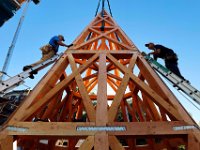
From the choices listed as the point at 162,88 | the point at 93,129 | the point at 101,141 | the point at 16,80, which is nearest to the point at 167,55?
the point at 162,88

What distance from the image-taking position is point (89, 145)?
361 cm

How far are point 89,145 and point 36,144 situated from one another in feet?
11.7

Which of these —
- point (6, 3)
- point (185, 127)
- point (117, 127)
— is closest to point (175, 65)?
point (185, 127)

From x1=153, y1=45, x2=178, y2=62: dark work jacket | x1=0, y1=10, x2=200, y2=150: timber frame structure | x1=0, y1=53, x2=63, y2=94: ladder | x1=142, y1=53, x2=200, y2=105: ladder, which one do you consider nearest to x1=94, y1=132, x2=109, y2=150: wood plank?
x1=0, y1=10, x2=200, y2=150: timber frame structure

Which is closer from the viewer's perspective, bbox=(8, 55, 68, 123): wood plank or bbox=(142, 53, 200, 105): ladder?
bbox=(8, 55, 68, 123): wood plank

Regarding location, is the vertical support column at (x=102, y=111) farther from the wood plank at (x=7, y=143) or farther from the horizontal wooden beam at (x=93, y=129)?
the wood plank at (x=7, y=143)

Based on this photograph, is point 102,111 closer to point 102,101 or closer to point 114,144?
point 102,101

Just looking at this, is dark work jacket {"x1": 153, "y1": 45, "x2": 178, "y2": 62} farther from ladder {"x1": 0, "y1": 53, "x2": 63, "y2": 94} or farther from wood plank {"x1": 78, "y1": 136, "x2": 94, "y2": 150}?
wood plank {"x1": 78, "y1": 136, "x2": 94, "y2": 150}

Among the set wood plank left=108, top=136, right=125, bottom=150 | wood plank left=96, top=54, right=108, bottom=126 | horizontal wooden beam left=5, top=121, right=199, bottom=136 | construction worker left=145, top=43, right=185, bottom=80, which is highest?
construction worker left=145, top=43, right=185, bottom=80

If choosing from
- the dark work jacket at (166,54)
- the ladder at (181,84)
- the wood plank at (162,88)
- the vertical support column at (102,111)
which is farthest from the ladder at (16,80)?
the dark work jacket at (166,54)

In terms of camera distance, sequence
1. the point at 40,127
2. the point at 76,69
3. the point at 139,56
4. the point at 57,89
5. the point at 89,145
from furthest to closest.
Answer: the point at 139,56, the point at 76,69, the point at 57,89, the point at 40,127, the point at 89,145

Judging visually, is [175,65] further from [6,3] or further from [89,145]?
[6,3]

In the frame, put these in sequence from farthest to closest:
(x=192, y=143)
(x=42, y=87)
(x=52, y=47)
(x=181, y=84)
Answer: (x=52, y=47) < (x=181, y=84) < (x=42, y=87) < (x=192, y=143)

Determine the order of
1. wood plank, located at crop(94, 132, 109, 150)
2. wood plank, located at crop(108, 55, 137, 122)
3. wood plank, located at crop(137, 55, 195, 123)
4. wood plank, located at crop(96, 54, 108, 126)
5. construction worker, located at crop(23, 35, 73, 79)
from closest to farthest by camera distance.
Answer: wood plank, located at crop(94, 132, 109, 150) < wood plank, located at crop(96, 54, 108, 126) < wood plank, located at crop(108, 55, 137, 122) < wood plank, located at crop(137, 55, 195, 123) < construction worker, located at crop(23, 35, 73, 79)
